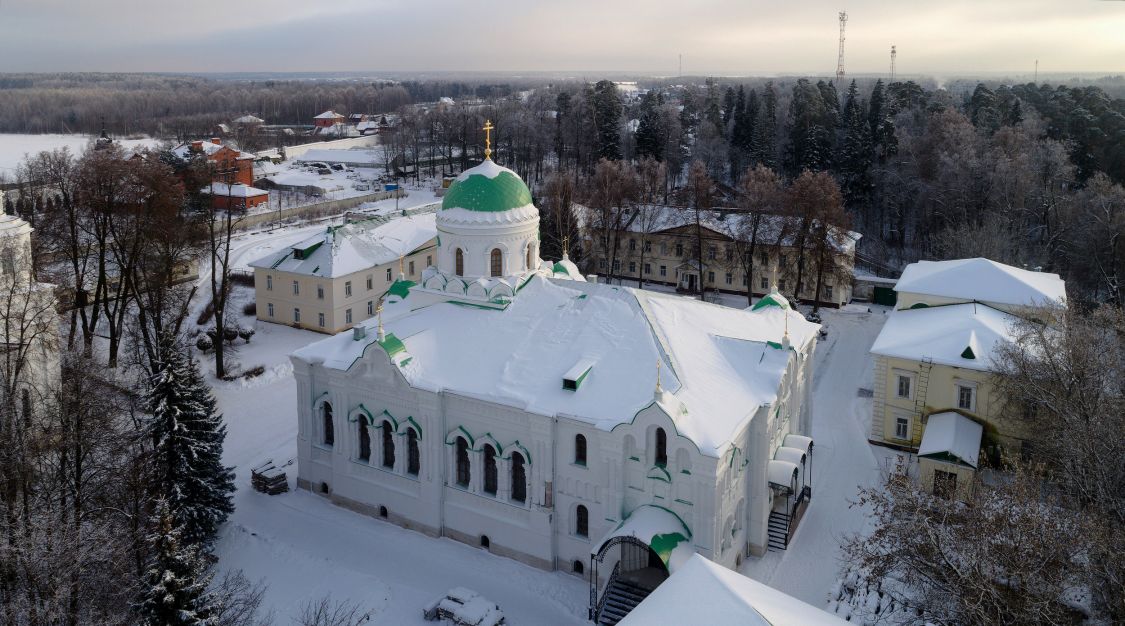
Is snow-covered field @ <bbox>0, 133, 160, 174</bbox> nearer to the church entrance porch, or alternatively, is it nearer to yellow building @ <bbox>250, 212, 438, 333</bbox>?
yellow building @ <bbox>250, 212, 438, 333</bbox>

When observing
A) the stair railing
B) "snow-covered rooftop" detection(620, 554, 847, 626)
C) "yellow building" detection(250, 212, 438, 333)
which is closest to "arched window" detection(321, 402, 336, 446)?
the stair railing

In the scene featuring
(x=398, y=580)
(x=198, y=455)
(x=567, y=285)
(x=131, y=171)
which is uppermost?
(x=131, y=171)

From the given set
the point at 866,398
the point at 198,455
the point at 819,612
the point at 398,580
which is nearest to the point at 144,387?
the point at 198,455

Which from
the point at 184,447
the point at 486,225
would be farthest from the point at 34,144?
the point at 486,225

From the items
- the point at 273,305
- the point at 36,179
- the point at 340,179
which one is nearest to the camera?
the point at 273,305

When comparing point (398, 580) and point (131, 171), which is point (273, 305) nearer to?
point (131, 171)
